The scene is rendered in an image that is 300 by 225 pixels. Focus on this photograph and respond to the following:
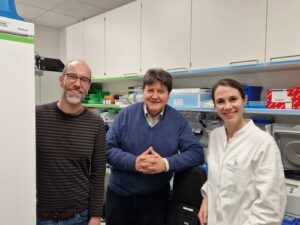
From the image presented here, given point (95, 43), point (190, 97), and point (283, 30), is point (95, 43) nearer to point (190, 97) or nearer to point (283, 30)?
point (190, 97)

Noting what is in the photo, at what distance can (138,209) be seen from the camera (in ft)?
4.96

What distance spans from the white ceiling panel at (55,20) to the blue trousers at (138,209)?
117 inches

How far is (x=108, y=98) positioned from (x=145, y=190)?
1914 mm

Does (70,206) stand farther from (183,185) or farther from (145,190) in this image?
(183,185)

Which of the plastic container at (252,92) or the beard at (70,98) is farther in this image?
the plastic container at (252,92)

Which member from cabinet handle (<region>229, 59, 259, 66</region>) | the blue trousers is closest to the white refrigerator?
the blue trousers

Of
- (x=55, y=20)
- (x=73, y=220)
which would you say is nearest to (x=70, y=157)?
(x=73, y=220)

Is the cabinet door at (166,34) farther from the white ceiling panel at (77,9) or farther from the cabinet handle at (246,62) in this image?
the white ceiling panel at (77,9)

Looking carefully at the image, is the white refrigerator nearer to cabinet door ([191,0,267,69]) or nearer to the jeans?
the jeans

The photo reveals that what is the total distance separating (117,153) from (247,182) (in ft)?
2.28

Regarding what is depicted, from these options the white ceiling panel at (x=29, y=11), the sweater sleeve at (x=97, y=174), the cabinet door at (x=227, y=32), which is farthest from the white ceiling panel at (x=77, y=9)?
the sweater sleeve at (x=97, y=174)

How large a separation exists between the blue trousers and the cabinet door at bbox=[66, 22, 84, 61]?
98.0 inches

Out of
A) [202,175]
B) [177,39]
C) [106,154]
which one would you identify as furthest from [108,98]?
[202,175]

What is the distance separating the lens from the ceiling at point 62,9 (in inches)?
124
